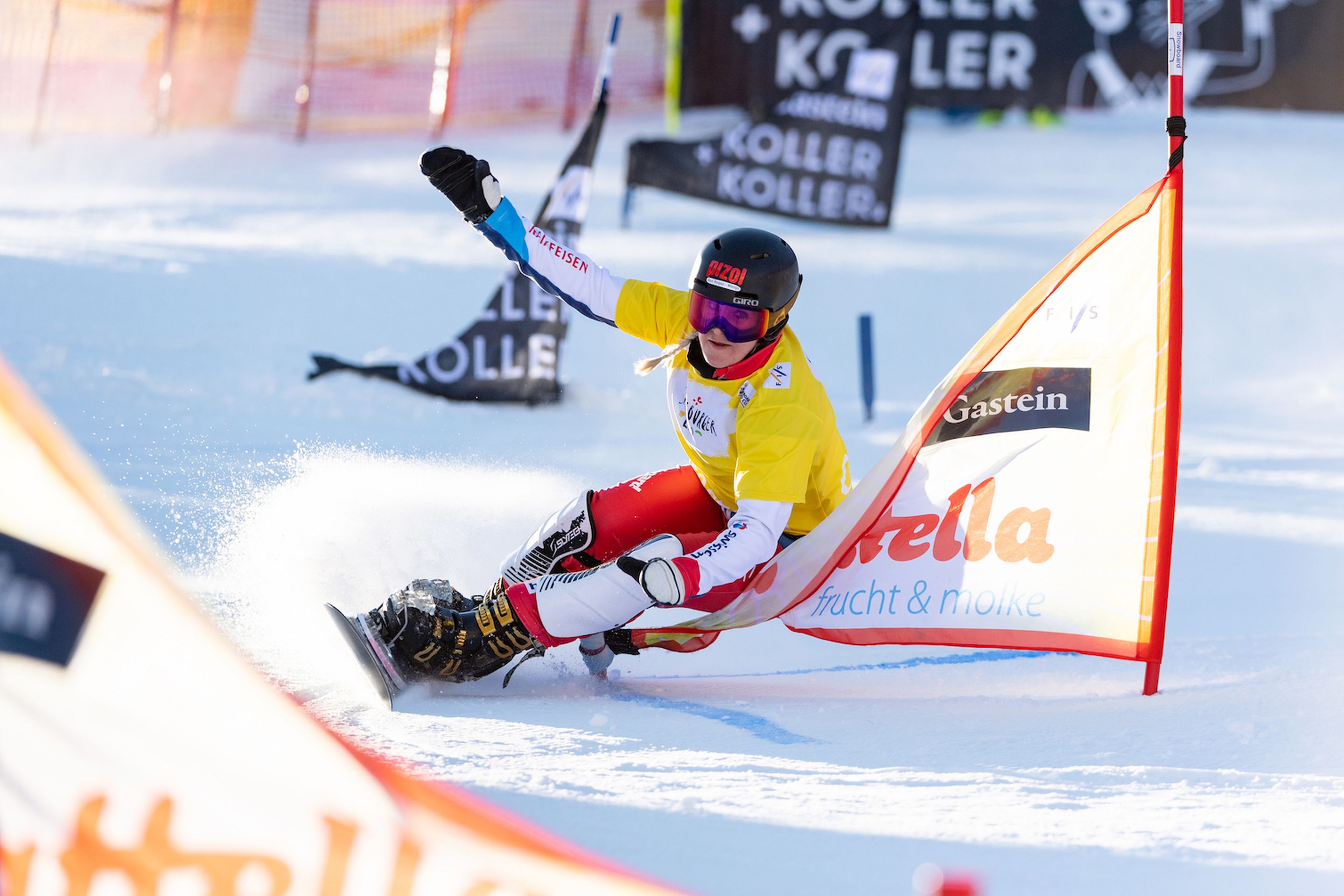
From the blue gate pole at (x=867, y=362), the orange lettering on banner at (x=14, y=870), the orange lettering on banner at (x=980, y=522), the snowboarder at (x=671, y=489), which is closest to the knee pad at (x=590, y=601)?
the snowboarder at (x=671, y=489)

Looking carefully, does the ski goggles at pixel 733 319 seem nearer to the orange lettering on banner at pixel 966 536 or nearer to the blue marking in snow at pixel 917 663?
the orange lettering on banner at pixel 966 536

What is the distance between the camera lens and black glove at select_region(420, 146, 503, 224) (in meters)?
3.82

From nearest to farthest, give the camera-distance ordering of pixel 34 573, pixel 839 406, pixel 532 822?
pixel 34 573, pixel 532 822, pixel 839 406

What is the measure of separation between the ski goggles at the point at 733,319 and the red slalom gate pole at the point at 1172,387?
3.50 ft

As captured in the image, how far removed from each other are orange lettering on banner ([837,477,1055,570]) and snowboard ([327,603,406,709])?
1.29 m

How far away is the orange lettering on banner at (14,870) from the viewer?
64.8 inches

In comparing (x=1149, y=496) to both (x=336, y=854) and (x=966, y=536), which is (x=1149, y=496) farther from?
(x=336, y=854)

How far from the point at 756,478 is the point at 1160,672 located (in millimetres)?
1382

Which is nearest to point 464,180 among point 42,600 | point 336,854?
point 42,600

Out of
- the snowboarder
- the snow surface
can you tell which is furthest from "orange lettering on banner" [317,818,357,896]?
the snowboarder

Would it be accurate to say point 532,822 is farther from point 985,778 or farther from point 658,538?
point 658,538

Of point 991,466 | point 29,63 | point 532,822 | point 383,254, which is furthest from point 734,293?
point 29,63

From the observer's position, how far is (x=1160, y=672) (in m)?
3.89

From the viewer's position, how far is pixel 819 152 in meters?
10.1
